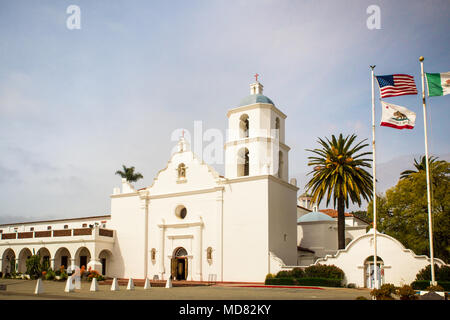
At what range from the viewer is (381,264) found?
3259 cm

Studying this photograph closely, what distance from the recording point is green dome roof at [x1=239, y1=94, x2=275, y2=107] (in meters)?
40.2

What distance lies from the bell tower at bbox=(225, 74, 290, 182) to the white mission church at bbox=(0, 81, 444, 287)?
0.29 ft

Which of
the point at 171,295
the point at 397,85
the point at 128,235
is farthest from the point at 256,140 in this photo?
the point at 171,295

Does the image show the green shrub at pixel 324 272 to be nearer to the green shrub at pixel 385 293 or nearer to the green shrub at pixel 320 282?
the green shrub at pixel 320 282

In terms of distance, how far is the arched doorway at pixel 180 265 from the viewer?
40.9 m

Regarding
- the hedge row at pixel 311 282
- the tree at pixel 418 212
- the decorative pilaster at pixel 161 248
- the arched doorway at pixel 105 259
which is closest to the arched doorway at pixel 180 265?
the decorative pilaster at pixel 161 248

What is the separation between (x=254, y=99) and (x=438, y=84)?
59.8 feet

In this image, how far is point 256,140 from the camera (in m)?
38.8

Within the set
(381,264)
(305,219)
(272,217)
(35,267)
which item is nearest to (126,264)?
(35,267)

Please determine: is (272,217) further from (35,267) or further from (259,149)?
(35,267)

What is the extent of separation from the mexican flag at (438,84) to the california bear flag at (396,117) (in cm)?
152

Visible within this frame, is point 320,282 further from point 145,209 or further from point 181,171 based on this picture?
point 145,209

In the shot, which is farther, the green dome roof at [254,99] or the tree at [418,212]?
the green dome roof at [254,99]

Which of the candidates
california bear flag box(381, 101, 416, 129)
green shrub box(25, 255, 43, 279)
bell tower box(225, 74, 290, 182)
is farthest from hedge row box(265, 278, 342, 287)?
green shrub box(25, 255, 43, 279)
